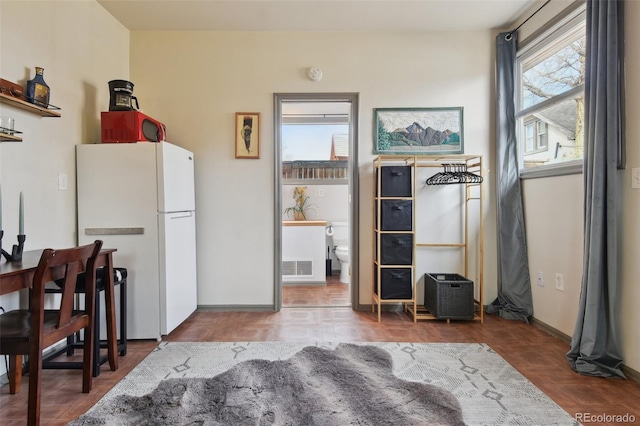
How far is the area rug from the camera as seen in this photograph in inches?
58.1

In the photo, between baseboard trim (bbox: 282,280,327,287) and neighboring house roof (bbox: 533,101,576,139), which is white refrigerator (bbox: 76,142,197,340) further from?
neighboring house roof (bbox: 533,101,576,139)

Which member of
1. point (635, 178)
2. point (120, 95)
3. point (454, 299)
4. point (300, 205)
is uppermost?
point (120, 95)

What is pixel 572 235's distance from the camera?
2268 millimetres

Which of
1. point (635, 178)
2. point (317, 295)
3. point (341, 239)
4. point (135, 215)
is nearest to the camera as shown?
point (635, 178)

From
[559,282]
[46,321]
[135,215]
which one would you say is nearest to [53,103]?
[135,215]

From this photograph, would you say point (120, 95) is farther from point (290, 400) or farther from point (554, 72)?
point (554, 72)

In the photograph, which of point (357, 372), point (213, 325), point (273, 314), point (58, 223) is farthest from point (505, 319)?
point (58, 223)

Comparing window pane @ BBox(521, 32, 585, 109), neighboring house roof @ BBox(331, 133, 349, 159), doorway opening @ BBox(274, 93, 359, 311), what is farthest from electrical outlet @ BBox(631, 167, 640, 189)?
neighboring house roof @ BBox(331, 133, 349, 159)

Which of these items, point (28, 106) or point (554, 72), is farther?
point (554, 72)

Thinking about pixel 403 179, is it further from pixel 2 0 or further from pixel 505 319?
pixel 2 0

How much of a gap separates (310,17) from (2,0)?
2036 mm

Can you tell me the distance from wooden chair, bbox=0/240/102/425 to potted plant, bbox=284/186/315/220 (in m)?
2.96

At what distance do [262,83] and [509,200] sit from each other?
2.53 m

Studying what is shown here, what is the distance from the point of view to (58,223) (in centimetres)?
214
